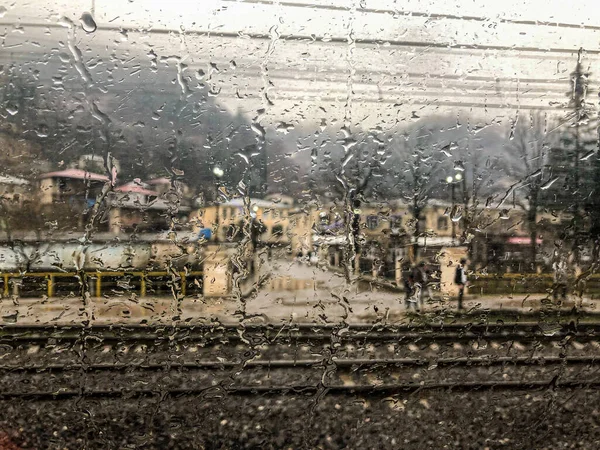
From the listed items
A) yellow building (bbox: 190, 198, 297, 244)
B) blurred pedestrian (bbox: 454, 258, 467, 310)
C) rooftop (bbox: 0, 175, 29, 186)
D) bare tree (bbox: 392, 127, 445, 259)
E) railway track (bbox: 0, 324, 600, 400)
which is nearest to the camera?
railway track (bbox: 0, 324, 600, 400)

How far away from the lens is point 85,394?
2143mm

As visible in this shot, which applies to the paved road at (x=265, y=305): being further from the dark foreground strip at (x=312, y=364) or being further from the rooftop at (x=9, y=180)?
the rooftop at (x=9, y=180)

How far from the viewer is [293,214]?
2598mm

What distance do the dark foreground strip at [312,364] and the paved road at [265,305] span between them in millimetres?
323

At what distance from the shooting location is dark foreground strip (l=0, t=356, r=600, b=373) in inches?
92.0

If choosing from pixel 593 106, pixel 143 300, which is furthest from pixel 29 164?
pixel 593 106

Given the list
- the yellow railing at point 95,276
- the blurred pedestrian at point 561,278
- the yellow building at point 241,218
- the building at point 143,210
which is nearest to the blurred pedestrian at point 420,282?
the blurred pedestrian at point 561,278

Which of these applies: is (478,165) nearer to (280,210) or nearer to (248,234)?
(280,210)

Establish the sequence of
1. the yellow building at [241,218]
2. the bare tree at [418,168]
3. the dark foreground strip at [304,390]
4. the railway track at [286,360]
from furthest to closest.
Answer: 1. the bare tree at [418,168]
2. the yellow building at [241,218]
3. the railway track at [286,360]
4. the dark foreground strip at [304,390]

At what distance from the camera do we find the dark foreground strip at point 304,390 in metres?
2.13

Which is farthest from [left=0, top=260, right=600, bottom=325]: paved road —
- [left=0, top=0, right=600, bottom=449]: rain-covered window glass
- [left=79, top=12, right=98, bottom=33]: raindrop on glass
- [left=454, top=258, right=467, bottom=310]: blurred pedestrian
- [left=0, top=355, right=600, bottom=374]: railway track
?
[left=79, top=12, right=98, bottom=33]: raindrop on glass

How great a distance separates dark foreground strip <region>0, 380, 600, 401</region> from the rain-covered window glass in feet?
0.04

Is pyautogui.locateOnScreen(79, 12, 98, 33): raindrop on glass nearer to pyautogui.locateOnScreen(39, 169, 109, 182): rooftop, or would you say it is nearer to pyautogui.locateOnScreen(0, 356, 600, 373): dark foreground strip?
pyautogui.locateOnScreen(39, 169, 109, 182): rooftop

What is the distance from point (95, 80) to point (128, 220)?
0.89 m
